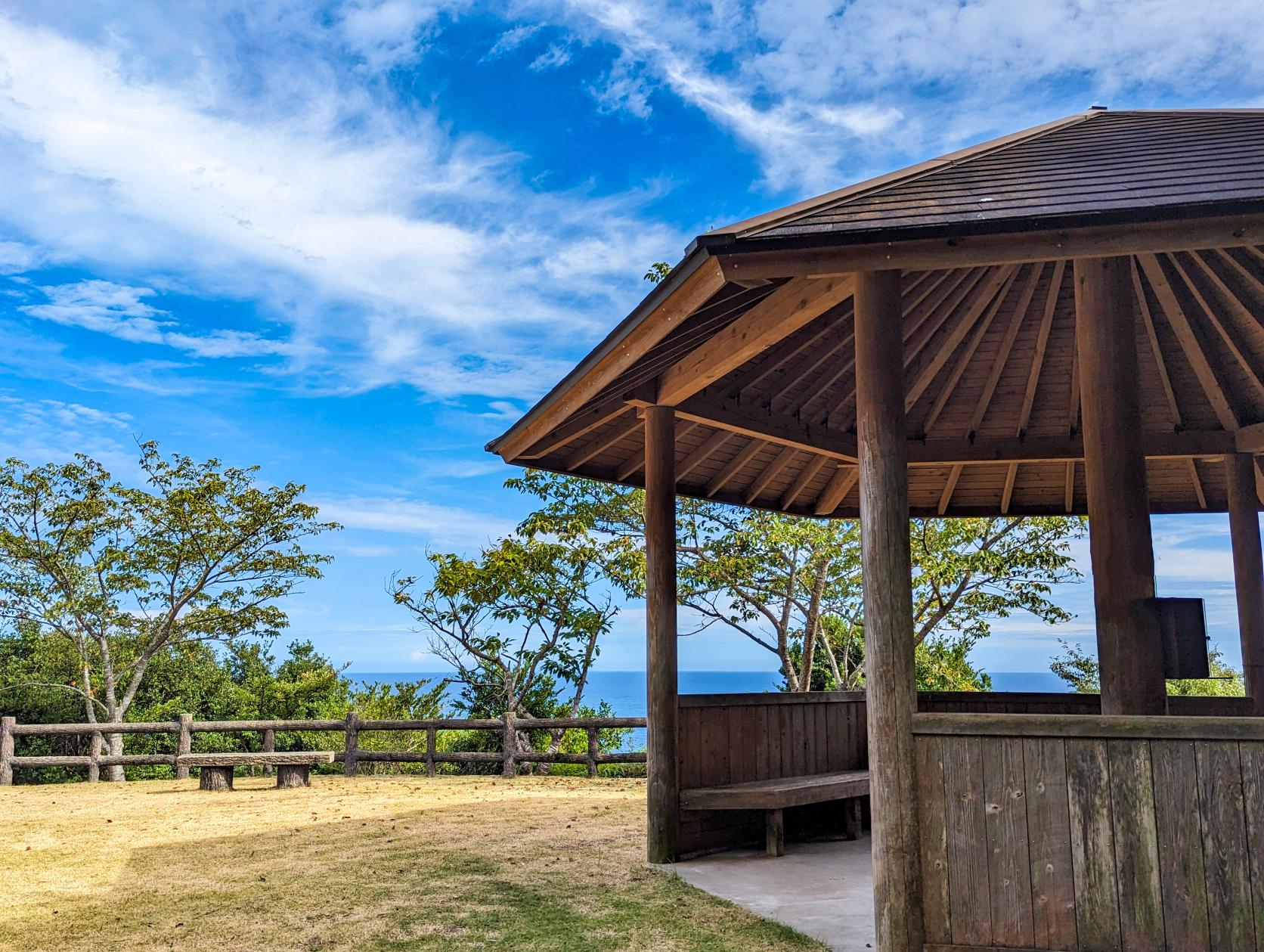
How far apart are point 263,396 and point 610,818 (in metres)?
49.7

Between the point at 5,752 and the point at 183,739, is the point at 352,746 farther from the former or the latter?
the point at 5,752

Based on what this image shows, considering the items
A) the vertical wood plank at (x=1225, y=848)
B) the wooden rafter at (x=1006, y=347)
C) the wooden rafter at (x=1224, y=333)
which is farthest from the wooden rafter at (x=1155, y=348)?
the vertical wood plank at (x=1225, y=848)

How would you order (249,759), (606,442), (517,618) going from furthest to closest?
(517,618) < (249,759) < (606,442)

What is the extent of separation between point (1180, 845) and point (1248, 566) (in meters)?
5.29

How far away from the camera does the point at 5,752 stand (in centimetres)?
1266

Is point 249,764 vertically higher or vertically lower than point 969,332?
lower

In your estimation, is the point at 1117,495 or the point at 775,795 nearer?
the point at 1117,495

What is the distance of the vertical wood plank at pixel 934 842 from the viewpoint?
3680 mm

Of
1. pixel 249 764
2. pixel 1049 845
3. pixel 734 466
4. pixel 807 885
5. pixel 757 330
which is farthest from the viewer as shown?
pixel 249 764

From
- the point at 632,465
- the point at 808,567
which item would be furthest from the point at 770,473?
the point at 808,567

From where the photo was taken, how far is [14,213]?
26859 millimetres

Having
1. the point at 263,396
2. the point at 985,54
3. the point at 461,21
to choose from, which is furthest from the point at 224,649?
the point at 263,396

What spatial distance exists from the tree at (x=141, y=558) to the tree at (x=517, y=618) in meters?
2.73

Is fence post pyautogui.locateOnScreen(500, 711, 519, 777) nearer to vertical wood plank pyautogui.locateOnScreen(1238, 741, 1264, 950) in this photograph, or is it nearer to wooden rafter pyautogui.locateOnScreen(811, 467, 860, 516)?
wooden rafter pyautogui.locateOnScreen(811, 467, 860, 516)
